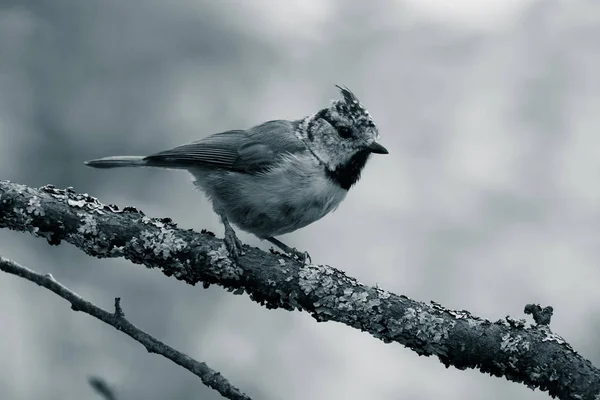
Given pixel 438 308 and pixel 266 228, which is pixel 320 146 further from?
pixel 438 308

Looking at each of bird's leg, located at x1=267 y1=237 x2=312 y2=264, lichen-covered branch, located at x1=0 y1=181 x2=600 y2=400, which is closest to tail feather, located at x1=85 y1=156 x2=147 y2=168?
bird's leg, located at x1=267 y1=237 x2=312 y2=264

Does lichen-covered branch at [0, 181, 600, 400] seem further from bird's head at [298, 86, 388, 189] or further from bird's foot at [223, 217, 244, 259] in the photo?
bird's head at [298, 86, 388, 189]

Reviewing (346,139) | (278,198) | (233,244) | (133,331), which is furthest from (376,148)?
(133,331)

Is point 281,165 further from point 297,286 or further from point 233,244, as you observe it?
point 297,286

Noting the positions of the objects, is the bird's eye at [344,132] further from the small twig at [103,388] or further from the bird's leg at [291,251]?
the small twig at [103,388]

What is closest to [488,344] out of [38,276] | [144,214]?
[144,214]

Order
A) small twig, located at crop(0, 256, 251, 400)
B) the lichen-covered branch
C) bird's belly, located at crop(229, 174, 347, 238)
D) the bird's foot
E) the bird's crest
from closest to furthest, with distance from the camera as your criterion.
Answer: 1. small twig, located at crop(0, 256, 251, 400)
2. the lichen-covered branch
3. the bird's foot
4. bird's belly, located at crop(229, 174, 347, 238)
5. the bird's crest
